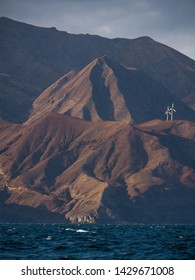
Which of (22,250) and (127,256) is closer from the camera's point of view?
(127,256)

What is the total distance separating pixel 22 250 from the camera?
Result: 12138 cm

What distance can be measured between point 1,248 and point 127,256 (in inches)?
990

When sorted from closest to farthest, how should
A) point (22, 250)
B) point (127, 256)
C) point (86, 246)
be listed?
point (127, 256) → point (22, 250) → point (86, 246)
